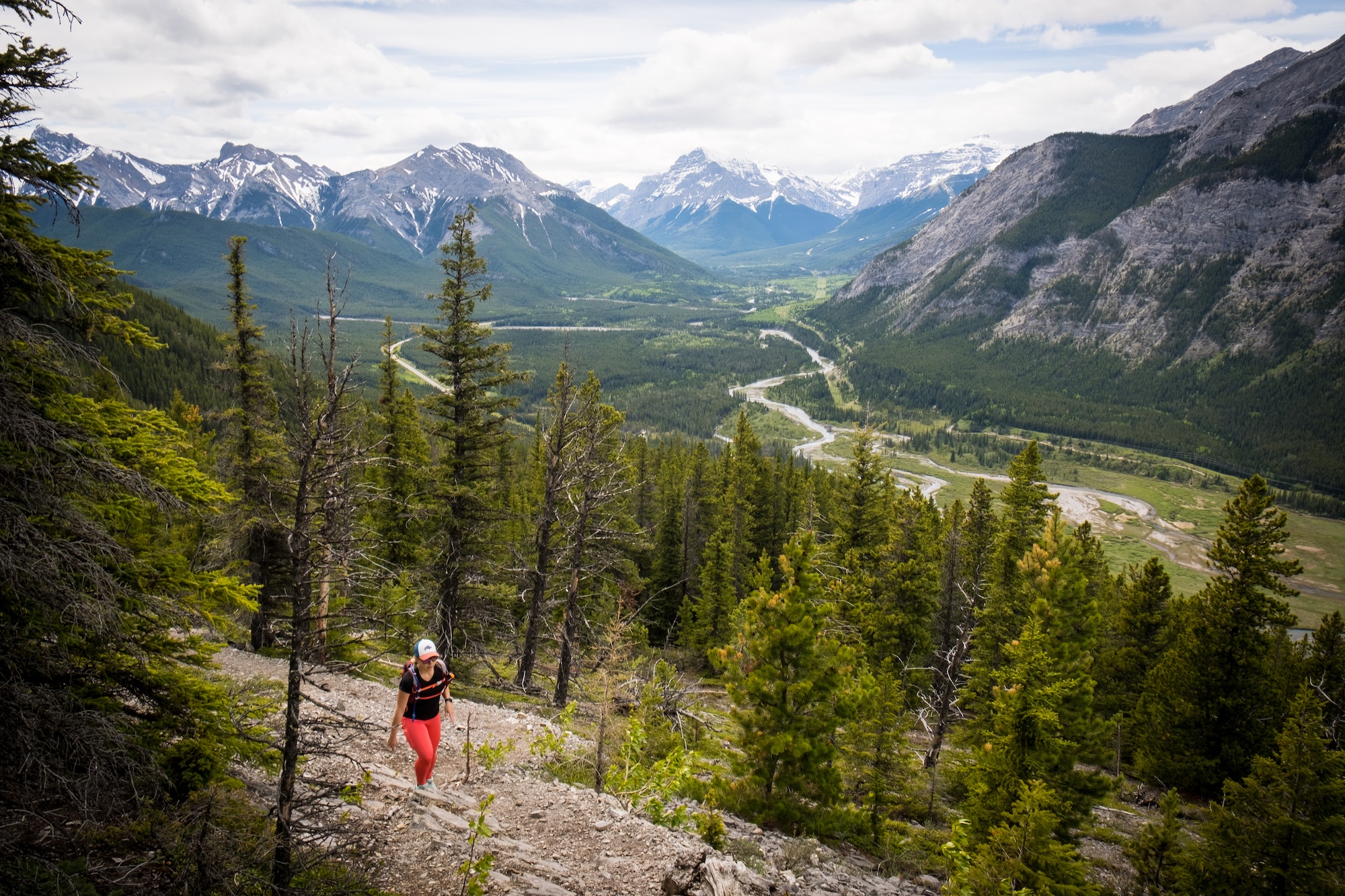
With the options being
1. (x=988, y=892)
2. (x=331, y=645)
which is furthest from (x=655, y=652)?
(x=331, y=645)

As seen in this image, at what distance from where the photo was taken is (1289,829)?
14.7m

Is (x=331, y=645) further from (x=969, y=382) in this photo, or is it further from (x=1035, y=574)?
(x=969, y=382)

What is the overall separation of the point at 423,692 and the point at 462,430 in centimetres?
1133

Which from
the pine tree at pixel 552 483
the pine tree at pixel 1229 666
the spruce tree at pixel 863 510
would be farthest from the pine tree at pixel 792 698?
the pine tree at pixel 1229 666

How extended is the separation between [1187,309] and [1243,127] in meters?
71.2

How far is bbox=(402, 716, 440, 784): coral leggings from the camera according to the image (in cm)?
1012

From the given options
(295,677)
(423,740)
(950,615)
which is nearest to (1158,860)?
(950,615)

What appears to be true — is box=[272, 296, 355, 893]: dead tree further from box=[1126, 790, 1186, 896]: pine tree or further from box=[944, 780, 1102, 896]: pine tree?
box=[1126, 790, 1186, 896]: pine tree

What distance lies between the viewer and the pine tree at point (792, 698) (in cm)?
1505

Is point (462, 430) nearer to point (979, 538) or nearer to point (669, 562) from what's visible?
point (669, 562)

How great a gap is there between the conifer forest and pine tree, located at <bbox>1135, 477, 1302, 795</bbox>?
108 millimetres

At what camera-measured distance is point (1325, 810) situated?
48.0ft

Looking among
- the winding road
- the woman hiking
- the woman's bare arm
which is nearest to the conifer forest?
the woman's bare arm

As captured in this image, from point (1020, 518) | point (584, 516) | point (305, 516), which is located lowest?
point (1020, 518)
